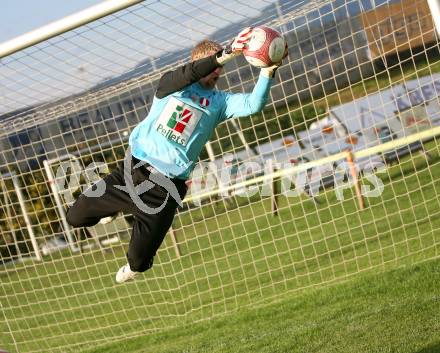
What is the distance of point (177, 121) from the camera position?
515cm

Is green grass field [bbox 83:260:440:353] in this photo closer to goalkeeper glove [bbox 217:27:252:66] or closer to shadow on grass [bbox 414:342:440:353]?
shadow on grass [bbox 414:342:440:353]

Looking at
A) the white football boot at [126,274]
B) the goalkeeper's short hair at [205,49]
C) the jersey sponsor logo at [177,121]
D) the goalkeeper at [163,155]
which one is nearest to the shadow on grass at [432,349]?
the goalkeeper at [163,155]

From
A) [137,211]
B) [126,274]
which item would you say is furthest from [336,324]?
[137,211]

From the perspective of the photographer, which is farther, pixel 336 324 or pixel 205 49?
pixel 336 324

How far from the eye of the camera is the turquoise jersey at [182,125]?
203 inches

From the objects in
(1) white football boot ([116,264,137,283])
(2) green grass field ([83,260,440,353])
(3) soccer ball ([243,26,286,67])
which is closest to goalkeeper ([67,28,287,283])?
(1) white football boot ([116,264,137,283])

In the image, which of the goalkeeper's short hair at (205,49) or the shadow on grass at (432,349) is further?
the goalkeeper's short hair at (205,49)

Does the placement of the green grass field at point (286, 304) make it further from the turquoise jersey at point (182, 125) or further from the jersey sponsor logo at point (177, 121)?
the jersey sponsor logo at point (177, 121)

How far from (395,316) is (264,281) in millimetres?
2907

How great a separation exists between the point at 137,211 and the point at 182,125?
0.68 m

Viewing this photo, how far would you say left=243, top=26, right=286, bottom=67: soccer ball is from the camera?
14.6 feet

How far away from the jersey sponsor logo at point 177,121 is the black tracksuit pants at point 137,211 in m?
0.30

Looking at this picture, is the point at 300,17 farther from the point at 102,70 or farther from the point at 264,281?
the point at 264,281

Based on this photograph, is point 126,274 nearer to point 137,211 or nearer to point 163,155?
point 137,211
